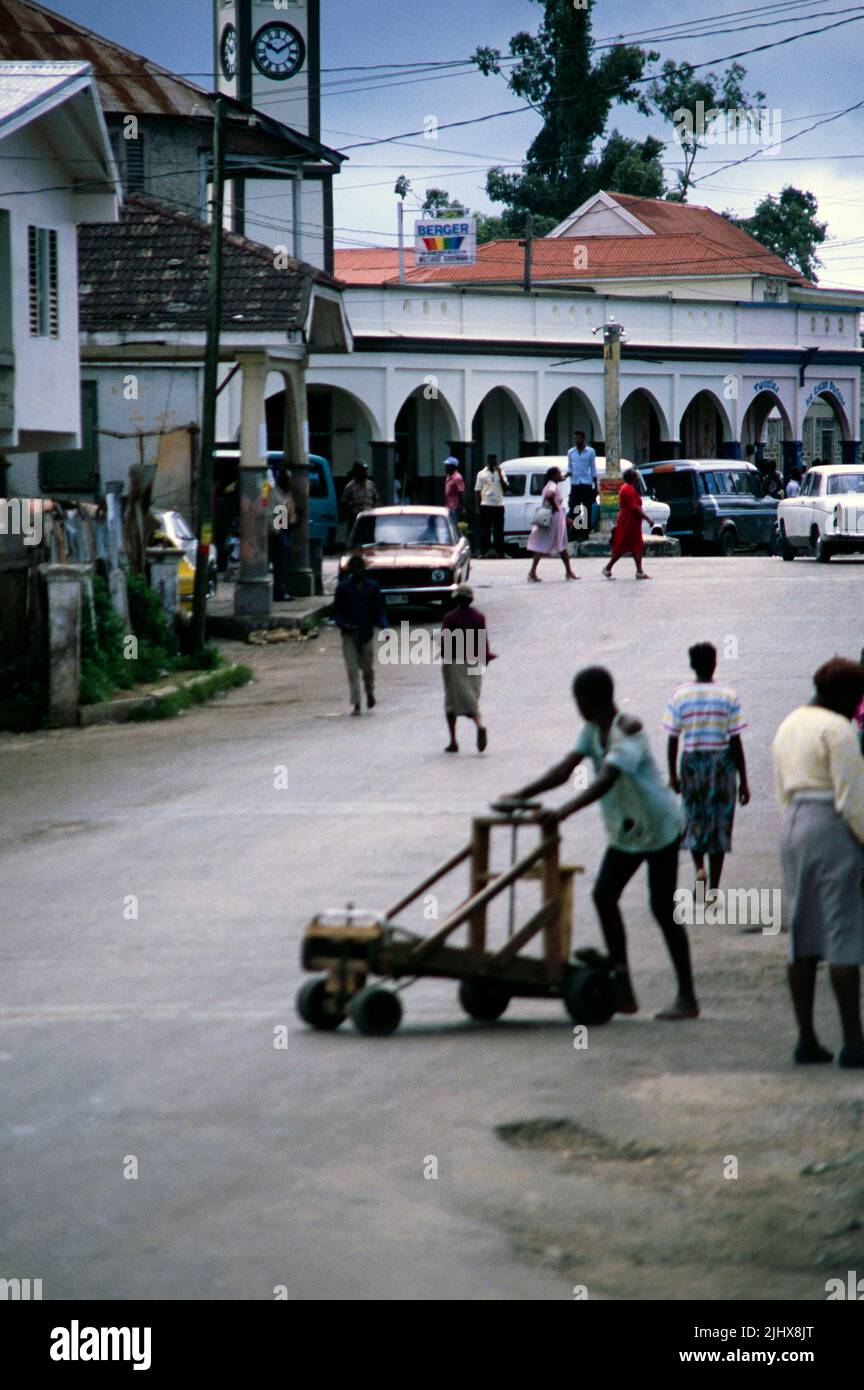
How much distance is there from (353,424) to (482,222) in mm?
42413

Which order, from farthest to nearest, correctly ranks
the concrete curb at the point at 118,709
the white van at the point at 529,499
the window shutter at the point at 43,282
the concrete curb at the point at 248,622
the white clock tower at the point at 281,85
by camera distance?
the white clock tower at the point at 281,85
the white van at the point at 529,499
the concrete curb at the point at 248,622
the window shutter at the point at 43,282
the concrete curb at the point at 118,709

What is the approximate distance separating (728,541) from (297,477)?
44.5 ft

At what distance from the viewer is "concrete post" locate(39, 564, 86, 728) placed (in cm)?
1917

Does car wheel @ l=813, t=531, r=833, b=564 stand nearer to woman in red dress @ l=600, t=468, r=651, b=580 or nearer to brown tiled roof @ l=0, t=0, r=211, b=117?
woman in red dress @ l=600, t=468, r=651, b=580

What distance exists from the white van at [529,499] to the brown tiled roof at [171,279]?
40.4 ft

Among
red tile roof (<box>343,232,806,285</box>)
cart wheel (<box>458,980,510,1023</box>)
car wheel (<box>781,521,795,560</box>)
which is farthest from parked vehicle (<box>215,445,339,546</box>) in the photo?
cart wheel (<box>458,980,510,1023</box>)

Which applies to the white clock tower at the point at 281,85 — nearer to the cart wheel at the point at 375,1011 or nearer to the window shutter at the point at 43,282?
the window shutter at the point at 43,282

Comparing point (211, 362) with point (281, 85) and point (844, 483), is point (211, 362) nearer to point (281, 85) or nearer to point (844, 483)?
point (844, 483)

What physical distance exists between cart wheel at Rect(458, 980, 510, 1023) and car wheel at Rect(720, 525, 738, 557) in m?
32.5

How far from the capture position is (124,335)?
26797mm

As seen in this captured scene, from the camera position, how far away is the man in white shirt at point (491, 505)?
37.4 m

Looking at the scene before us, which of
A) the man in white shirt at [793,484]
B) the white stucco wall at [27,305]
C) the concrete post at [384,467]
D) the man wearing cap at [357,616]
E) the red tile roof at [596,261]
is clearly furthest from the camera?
the red tile roof at [596,261]
